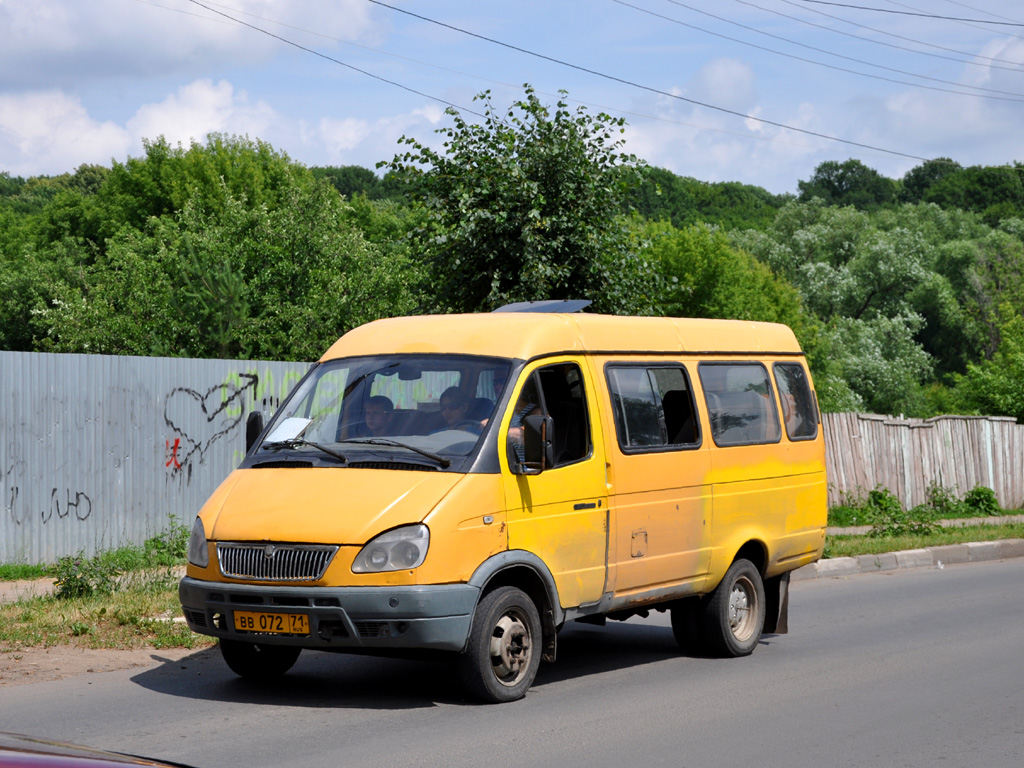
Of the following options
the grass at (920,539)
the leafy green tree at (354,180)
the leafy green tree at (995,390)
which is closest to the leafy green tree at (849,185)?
the leafy green tree at (354,180)

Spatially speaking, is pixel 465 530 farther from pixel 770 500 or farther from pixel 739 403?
pixel 770 500

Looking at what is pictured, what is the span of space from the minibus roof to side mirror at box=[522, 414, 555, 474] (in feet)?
1.79

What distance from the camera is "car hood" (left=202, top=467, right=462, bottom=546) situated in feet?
21.8

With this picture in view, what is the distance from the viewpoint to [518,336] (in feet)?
25.1

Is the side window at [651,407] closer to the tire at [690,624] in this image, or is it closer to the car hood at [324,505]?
the tire at [690,624]

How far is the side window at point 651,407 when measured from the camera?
→ 814cm

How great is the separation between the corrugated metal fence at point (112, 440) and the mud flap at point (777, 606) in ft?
23.0

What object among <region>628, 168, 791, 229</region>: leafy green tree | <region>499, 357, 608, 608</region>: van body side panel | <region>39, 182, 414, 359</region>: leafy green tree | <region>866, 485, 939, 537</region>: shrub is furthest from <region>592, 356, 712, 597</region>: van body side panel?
<region>628, 168, 791, 229</region>: leafy green tree

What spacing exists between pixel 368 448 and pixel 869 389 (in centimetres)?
5052

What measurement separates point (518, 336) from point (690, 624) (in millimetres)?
2830

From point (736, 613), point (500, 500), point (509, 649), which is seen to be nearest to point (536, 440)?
point (500, 500)

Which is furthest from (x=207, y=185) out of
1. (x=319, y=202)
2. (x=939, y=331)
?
(x=939, y=331)

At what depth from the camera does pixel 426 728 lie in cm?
645

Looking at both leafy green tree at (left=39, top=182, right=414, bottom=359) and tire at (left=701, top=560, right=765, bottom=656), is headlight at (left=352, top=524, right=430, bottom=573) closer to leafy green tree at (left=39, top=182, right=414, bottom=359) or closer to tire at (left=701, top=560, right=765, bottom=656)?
tire at (left=701, top=560, right=765, bottom=656)
